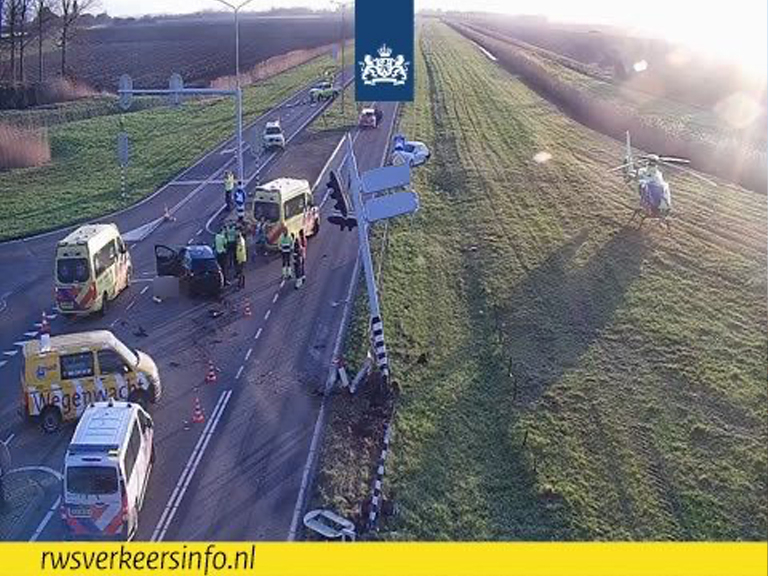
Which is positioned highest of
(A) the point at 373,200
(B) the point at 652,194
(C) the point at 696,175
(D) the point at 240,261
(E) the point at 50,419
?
(A) the point at 373,200

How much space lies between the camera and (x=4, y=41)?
68.9 m

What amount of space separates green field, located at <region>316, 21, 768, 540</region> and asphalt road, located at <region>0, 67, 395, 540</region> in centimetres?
118

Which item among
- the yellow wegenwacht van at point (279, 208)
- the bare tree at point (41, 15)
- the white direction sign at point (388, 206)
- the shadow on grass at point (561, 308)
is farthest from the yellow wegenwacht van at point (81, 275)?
the bare tree at point (41, 15)

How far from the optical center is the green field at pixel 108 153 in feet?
131

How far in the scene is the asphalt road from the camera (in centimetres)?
1716

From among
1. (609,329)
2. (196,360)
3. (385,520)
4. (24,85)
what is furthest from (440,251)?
(24,85)

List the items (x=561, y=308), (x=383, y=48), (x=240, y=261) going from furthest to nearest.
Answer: (x=240, y=261) < (x=561, y=308) < (x=383, y=48)

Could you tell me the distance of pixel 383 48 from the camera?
16.4 meters

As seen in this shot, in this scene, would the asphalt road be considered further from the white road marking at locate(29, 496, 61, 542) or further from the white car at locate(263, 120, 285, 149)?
the white car at locate(263, 120, 285, 149)

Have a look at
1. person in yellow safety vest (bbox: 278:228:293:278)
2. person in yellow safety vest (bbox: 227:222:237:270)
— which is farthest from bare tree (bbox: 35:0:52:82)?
person in yellow safety vest (bbox: 278:228:293:278)

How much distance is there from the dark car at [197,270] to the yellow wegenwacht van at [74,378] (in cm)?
723
